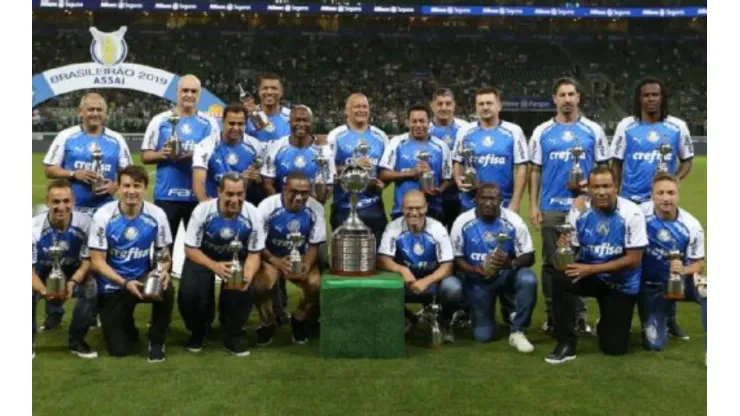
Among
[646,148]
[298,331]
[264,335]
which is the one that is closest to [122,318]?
[264,335]

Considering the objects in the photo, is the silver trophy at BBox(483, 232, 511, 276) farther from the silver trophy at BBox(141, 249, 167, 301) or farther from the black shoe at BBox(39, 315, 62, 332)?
the black shoe at BBox(39, 315, 62, 332)

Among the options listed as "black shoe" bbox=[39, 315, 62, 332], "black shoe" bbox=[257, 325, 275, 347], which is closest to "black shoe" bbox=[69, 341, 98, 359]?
"black shoe" bbox=[39, 315, 62, 332]

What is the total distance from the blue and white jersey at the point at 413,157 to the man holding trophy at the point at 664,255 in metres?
1.45

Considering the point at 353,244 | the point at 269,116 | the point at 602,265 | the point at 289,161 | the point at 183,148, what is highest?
the point at 269,116

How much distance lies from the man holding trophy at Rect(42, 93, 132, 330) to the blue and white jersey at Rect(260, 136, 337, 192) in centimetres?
106

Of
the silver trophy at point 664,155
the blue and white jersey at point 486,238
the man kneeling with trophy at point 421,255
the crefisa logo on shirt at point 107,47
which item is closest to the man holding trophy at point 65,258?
the man kneeling with trophy at point 421,255

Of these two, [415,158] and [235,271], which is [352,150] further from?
[235,271]

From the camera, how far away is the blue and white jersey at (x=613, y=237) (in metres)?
5.31

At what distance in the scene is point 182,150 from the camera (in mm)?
6168

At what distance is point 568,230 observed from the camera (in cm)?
520

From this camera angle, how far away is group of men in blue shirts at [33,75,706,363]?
5.34m

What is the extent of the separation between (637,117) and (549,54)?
3095 cm

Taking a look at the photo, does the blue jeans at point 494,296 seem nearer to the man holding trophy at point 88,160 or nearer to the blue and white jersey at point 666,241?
the blue and white jersey at point 666,241

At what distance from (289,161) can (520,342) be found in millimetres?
2061
